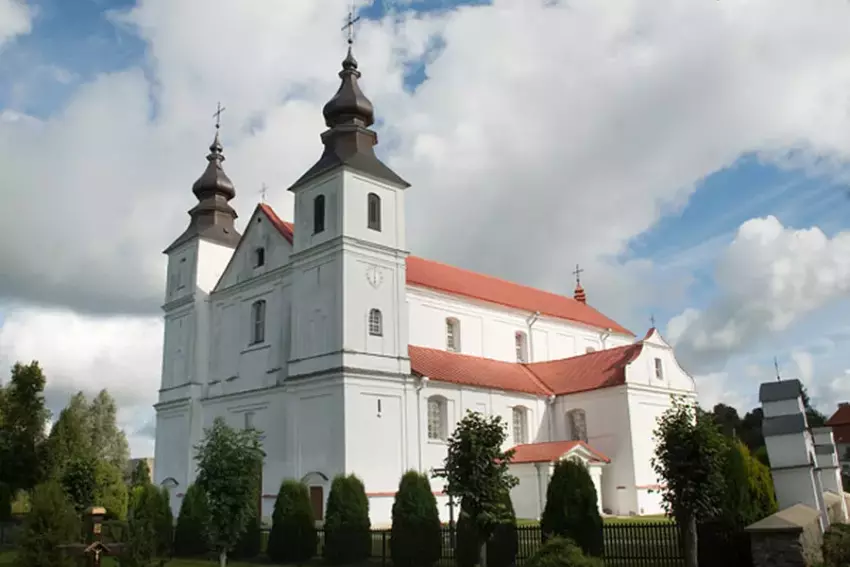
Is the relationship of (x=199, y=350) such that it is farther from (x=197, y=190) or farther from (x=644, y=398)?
(x=644, y=398)

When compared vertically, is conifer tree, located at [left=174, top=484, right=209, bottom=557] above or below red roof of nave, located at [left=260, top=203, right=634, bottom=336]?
below

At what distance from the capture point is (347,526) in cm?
2308

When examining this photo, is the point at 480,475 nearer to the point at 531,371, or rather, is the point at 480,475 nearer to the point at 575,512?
the point at 575,512

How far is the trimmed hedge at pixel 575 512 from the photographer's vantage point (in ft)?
63.3

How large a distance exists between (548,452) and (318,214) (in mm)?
13791

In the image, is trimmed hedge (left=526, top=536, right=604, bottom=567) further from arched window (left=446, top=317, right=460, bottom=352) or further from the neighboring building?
the neighboring building

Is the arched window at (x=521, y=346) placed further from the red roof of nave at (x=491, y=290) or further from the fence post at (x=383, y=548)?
the fence post at (x=383, y=548)

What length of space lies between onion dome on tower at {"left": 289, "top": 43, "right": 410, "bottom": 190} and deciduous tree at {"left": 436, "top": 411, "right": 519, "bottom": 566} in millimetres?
15120

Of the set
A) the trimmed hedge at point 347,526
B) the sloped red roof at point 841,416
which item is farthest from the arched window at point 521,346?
the sloped red roof at point 841,416

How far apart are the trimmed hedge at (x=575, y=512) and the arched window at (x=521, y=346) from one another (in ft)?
71.1

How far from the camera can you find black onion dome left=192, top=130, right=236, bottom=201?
128 ft

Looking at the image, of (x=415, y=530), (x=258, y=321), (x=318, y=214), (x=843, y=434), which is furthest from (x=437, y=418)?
(x=843, y=434)

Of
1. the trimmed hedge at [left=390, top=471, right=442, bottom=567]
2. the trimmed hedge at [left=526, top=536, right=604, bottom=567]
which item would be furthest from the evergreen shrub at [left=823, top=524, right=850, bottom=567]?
the trimmed hedge at [left=390, top=471, right=442, bottom=567]

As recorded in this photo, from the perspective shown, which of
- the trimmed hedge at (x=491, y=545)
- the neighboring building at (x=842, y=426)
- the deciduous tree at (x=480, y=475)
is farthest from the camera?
the neighboring building at (x=842, y=426)
